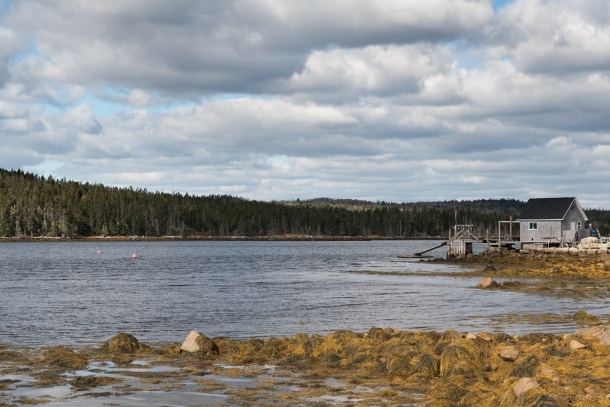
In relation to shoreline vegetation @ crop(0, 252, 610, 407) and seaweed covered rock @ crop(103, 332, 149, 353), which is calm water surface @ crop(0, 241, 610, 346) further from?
shoreline vegetation @ crop(0, 252, 610, 407)

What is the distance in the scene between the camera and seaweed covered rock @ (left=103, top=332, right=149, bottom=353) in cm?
2578

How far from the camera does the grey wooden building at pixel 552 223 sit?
8812cm

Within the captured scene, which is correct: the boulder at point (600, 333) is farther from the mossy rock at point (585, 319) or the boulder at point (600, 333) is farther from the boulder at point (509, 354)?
the mossy rock at point (585, 319)

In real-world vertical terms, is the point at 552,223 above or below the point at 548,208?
below

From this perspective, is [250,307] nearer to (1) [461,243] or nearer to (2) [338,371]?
(2) [338,371]

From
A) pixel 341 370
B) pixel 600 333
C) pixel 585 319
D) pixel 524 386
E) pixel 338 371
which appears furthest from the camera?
pixel 585 319

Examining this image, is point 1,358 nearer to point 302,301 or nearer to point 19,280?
point 302,301

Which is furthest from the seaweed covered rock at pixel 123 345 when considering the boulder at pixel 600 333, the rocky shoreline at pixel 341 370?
the boulder at pixel 600 333

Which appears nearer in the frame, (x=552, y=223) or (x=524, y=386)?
(x=524, y=386)

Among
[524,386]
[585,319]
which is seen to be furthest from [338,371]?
[585,319]

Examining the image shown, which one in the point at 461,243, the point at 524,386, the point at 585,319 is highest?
the point at 461,243

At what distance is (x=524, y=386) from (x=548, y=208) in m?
77.8

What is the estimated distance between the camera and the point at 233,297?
50.8m

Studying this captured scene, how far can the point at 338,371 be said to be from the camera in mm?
22281
